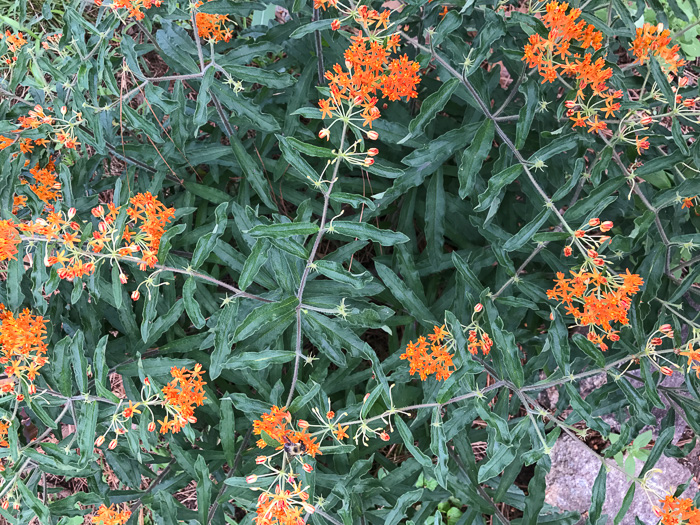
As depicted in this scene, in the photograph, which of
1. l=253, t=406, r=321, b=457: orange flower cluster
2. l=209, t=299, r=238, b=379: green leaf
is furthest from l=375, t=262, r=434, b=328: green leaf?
l=253, t=406, r=321, b=457: orange flower cluster

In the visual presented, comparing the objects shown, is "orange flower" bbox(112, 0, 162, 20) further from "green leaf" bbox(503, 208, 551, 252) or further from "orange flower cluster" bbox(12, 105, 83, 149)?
"green leaf" bbox(503, 208, 551, 252)

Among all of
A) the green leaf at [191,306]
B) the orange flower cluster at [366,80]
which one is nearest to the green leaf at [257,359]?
the green leaf at [191,306]

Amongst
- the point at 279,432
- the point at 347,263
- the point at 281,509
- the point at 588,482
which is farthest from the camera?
the point at 588,482

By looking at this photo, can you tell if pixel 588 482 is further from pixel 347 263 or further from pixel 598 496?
pixel 347 263

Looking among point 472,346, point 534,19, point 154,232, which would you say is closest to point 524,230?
point 472,346

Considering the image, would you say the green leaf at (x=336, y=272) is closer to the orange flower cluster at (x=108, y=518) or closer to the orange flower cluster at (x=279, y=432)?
the orange flower cluster at (x=279, y=432)

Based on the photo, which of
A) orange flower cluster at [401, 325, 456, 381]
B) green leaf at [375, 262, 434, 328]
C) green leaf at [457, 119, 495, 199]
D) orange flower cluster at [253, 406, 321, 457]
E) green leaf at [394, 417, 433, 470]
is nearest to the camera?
orange flower cluster at [253, 406, 321, 457]

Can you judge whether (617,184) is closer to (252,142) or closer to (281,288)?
(281,288)

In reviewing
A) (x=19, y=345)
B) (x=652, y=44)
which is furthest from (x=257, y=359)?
(x=652, y=44)
